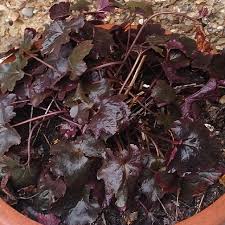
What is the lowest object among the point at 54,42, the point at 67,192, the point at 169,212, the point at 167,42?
the point at 169,212

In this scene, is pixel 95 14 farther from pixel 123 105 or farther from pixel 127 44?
pixel 123 105

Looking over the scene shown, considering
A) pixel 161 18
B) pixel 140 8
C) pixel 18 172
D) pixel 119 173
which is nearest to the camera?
pixel 119 173

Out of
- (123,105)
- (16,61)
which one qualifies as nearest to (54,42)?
(16,61)

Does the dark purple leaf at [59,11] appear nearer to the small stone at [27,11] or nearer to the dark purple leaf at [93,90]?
the dark purple leaf at [93,90]

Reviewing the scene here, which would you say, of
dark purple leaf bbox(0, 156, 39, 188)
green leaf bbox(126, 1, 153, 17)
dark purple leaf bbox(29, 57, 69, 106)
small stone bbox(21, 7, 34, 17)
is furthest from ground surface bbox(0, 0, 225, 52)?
dark purple leaf bbox(0, 156, 39, 188)

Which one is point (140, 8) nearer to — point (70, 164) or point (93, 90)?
point (93, 90)

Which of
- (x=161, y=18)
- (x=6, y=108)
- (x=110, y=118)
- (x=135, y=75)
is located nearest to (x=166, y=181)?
(x=110, y=118)

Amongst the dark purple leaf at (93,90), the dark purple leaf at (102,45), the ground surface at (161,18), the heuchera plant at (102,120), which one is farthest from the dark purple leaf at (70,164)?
the ground surface at (161,18)
